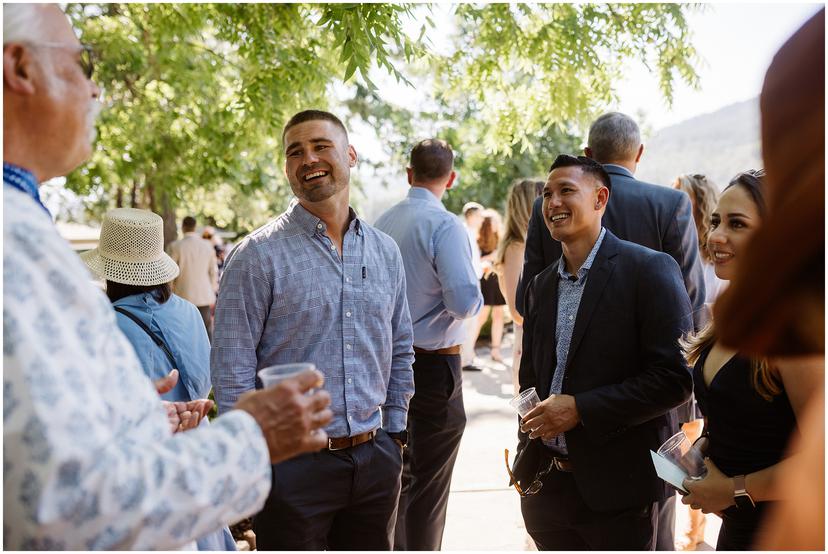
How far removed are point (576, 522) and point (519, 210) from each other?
12.2 feet

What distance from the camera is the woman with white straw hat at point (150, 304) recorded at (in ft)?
10.5

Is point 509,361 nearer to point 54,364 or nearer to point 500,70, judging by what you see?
point 500,70

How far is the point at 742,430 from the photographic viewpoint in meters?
2.33

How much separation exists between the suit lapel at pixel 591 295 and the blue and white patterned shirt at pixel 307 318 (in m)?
0.78

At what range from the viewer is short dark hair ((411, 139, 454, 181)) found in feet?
16.0

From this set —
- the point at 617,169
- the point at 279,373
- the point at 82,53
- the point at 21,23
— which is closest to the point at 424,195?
the point at 617,169

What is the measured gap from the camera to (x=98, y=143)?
31.2 feet

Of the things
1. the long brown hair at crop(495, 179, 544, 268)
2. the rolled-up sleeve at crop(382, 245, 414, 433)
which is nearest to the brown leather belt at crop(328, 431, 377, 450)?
the rolled-up sleeve at crop(382, 245, 414, 433)

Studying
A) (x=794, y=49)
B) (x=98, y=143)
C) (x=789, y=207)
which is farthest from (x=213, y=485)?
(x=98, y=143)

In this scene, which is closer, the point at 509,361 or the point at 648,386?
the point at 648,386

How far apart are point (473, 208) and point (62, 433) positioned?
941 centimetres

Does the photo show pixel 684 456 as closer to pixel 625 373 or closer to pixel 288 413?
pixel 625 373

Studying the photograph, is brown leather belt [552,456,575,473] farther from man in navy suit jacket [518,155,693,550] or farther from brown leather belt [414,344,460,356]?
brown leather belt [414,344,460,356]


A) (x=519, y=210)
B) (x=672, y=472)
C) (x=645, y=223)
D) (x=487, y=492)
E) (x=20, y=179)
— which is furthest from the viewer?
(x=519, y=210)
